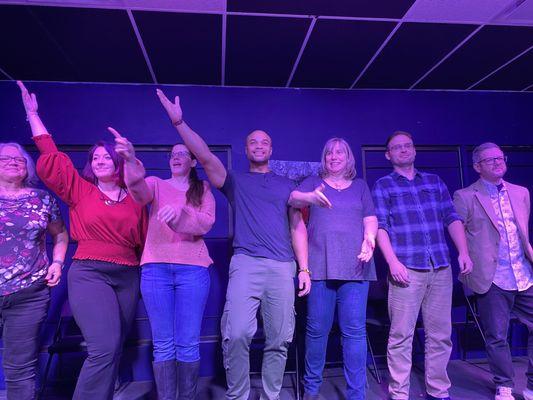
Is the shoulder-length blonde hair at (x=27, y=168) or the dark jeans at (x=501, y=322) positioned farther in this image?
the dark jeans at (x=501, y=322)

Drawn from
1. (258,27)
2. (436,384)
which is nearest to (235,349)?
(436,384)

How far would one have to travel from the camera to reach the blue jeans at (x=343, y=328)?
219 centimetres

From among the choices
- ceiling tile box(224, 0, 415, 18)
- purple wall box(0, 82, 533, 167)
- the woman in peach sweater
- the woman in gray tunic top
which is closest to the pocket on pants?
the woman in gray tunic top

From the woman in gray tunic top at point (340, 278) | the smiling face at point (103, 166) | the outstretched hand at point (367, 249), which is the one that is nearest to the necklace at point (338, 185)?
the woman in gray tunic top at point (340, 278)

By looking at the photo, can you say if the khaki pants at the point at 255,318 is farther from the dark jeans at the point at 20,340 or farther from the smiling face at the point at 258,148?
the dark jeans at the point at 20,340

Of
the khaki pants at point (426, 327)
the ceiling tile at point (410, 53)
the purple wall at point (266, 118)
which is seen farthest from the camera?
the purple wall at point (266, 118)

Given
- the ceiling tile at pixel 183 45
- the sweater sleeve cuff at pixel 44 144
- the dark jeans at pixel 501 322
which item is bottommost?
the dark jeans at pixel 501 322

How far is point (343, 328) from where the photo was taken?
225 centimetres

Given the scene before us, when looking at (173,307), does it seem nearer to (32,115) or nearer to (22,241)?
(22,241)

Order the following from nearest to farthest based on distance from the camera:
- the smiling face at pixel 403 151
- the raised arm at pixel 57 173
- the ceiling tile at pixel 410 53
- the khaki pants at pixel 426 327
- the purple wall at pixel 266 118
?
1. the raised arm at pixel 57 173
2. the khaki pants at pixel 426 327
3. the smiling face at pixel 403 151
4. the ceiling tile at pixel 410 53
5. the purple wall at pixel 266 118

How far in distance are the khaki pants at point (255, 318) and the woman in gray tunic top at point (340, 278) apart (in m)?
0.20

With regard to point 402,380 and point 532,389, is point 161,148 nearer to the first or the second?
point 402,380

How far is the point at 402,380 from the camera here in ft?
7.54

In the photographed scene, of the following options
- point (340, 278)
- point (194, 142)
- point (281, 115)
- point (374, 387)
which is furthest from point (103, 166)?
point (374, 387)
